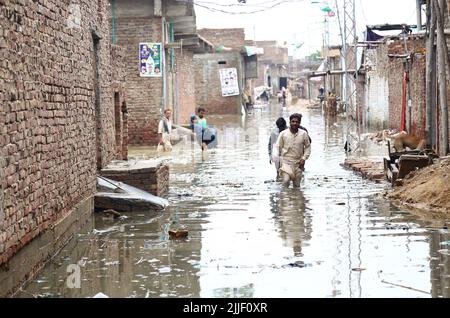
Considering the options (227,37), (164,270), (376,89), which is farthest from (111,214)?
(227,37)

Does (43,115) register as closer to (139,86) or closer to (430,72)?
(430,72)

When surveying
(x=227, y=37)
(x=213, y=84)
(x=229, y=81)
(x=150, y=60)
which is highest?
(x=227, y=37)

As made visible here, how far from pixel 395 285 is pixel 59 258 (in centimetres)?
384

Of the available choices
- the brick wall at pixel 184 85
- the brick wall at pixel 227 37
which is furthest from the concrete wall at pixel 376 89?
the brick wall at pixel 227 37

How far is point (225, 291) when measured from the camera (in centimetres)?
728

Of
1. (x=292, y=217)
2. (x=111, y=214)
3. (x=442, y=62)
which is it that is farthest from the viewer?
(x=442, y=62)

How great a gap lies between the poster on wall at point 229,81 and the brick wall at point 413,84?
847 inches

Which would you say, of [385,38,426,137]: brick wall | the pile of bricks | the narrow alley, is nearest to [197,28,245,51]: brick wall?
[385,38,426,137]: brick wall

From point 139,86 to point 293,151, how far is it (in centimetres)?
1261

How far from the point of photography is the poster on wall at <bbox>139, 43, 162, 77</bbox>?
89.1 ft

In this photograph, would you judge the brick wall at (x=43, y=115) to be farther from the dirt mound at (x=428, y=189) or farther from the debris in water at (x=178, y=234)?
the dirt mound at (x=428, y=189)

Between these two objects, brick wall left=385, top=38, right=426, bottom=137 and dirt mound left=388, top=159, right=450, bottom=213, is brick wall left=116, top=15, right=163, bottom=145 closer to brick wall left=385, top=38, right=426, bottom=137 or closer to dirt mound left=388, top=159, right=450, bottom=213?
brick wall left=385, top=38, right=426, bottom=137

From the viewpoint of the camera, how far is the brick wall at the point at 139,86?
2709 cm

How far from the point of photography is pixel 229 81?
171 ft
